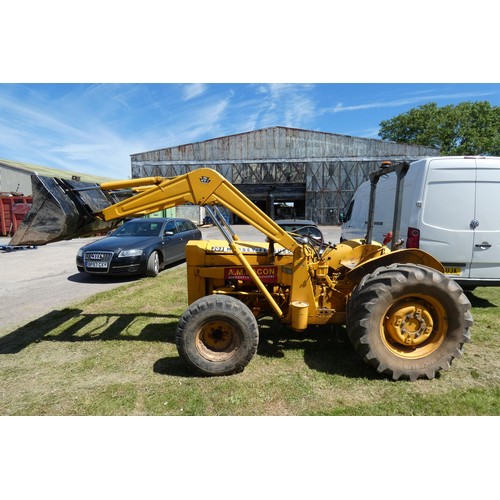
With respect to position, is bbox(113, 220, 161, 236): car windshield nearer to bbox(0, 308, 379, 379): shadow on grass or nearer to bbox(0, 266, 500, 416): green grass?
bbox(0, 308, 379, 379): shadow on grass

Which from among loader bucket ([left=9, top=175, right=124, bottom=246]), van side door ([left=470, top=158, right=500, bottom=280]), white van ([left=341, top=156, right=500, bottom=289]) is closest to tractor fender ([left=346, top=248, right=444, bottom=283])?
white van ([left=341, top=156, right=500, bottom=289])

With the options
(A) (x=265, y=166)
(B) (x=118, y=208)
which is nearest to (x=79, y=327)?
(B) (x=118, y=208)

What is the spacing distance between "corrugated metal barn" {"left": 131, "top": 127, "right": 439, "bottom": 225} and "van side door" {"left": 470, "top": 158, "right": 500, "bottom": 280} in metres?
22.0

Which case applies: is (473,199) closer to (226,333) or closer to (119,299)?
(226,333)

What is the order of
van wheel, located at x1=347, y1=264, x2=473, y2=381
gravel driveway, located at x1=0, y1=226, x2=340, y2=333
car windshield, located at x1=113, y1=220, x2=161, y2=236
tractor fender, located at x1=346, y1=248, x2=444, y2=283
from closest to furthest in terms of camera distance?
1. van wheel, located at x1=347, y1=264, x2=473, y2=381
2. tractor fender, located at x1=346, y1=248, x2=444, y2=283
3. gravel driveway, located at x1=0, y1=226, x2=340, y2=333
4. car windshield, located at x1=113, y1=220, x2=161, y2=236

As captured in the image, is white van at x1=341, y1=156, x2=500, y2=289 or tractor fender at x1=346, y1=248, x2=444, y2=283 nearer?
tractor fender at x1=346, y1=248, x2=444, y2=283

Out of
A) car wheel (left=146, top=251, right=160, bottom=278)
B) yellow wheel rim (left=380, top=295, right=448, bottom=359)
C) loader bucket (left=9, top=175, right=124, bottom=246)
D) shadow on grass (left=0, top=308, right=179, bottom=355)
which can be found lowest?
shadow on grass (left=0, top=308, right=179, bottom=355)

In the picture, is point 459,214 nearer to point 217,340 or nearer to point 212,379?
point 217,340

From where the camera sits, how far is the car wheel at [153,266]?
7.39m

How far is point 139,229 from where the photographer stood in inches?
332

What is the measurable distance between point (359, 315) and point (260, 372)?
118 centimetres

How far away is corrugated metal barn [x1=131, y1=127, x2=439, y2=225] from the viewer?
87.8 ft

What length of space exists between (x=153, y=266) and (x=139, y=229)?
1.50m

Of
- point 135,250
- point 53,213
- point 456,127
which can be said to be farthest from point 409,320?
point 456,127
